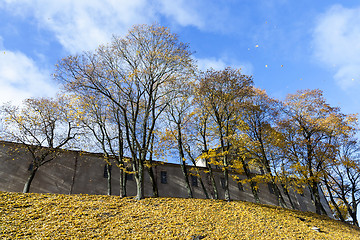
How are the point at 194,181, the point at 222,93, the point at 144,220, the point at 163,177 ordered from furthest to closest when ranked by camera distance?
the point at 194,181
the point at 163,177
the point at 222,93
the point at 144,220

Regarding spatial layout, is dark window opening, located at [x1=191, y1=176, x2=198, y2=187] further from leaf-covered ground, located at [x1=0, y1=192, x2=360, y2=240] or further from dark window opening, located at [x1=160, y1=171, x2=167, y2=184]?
leaf-covered ground, located at [x1=0, y1=192, x2=360, y2=240]

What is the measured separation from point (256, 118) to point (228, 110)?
3838mm

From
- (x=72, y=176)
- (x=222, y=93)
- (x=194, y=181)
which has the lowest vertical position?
(x=194, y=181)

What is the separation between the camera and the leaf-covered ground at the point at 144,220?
29.8 feet

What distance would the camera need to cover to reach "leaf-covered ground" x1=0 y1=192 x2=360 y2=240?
909 centimetres

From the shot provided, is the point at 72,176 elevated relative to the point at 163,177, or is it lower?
elevated

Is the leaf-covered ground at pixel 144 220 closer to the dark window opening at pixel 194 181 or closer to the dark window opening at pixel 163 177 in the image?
the dark window opening at pixel 163 177

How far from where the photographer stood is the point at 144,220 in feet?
35.6

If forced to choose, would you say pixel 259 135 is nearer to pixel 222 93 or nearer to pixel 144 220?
pixel 222 93

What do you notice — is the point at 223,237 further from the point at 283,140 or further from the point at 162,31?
the point at 162,31

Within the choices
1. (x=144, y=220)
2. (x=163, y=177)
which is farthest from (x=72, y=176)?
(x=144, y=220)

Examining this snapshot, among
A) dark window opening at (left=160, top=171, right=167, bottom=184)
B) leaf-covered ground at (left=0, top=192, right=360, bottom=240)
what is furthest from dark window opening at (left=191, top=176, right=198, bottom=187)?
leaf-covered ground at (left=0, top=192, right=360, bottom=240)

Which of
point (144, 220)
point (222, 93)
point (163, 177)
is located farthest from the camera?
point (163, 177)

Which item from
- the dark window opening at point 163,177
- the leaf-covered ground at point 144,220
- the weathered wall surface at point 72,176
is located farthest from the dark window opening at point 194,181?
the leaf-covered ground at point 144,220
